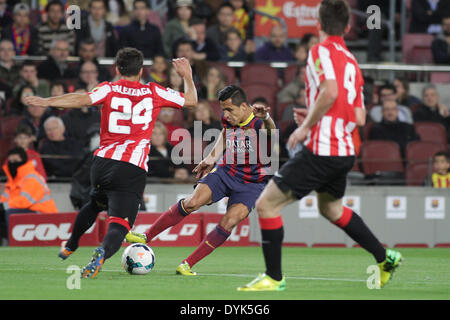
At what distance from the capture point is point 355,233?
23.7 feet

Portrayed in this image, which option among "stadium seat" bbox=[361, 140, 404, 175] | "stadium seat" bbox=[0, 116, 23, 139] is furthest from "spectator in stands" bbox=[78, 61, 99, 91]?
"stadium seat" bbox=[361, 140, 404, 175]

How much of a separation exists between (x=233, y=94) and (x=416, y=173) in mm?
7223

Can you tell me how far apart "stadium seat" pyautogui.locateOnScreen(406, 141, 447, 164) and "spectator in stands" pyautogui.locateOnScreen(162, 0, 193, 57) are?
4.72 meters

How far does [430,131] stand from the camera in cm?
1662

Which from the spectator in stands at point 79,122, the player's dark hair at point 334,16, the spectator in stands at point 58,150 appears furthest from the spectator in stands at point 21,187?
the player's dark hair at point 334,16

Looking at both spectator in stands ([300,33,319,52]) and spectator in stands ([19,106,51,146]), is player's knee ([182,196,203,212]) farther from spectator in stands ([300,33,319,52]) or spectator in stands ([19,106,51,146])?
spectator in stands ([300,33,319,52])

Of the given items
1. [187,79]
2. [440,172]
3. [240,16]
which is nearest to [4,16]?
[240,16]

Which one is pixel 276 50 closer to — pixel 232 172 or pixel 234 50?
pixel 234 50

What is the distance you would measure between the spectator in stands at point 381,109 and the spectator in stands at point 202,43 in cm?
315

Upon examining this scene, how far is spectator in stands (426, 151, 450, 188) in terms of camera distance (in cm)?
1523

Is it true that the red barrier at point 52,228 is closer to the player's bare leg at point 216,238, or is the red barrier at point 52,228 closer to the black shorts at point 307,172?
the player's bare leg at point 216,238
